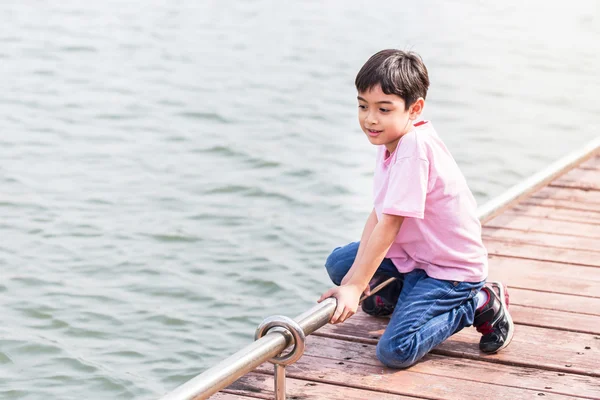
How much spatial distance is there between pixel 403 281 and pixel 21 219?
3.11m

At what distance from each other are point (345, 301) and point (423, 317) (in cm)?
41

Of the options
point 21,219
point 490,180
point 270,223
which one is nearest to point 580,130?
point 490,180

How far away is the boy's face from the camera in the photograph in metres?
2.99

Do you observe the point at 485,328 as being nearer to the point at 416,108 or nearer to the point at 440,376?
the point at 440,376

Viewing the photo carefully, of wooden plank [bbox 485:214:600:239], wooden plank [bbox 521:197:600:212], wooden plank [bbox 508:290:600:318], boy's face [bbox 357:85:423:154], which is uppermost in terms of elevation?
boy's face [bbox 357:85:423:154]

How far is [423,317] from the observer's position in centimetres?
314

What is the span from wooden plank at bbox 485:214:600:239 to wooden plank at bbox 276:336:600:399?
152 cm

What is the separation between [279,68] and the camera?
9961 mm

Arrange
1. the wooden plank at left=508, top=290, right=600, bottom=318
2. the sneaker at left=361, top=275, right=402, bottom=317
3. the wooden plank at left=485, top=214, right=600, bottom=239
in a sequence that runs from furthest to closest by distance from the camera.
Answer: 1. the wooden plank at left=485, top=214, right=600, bottom=239
2. the wooden plank at left=508, top=290, right=600, bottom=318
3. the sneaker at left=361, top=275, right=402, bottom=317

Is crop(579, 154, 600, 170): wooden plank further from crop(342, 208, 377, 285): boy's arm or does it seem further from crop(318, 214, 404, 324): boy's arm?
crop(318, 214, 404, 324): boy's arm

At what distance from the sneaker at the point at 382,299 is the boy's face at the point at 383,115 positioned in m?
0.56

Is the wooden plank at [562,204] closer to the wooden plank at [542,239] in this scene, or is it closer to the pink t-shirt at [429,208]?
the wooden plank at [542,239]

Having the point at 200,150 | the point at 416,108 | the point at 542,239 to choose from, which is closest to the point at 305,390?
the point at 416,108

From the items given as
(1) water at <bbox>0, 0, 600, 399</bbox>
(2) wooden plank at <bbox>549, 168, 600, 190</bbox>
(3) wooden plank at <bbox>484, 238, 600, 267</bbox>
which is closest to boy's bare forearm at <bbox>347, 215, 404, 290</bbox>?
(3) wooden plank at <bbox>484, 238, 600, 267</bbox>
